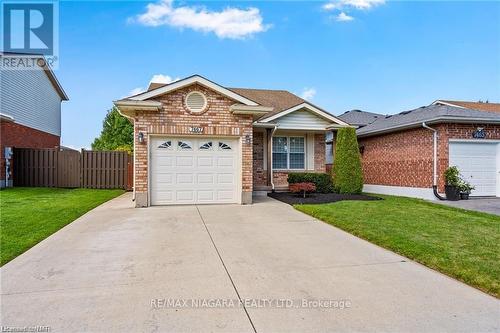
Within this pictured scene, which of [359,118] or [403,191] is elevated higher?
[359,118]

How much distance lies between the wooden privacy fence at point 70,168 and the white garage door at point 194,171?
263 inches

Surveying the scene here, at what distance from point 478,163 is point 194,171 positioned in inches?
433

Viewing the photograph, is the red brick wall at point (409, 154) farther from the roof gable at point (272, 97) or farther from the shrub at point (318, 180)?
the roof gable at point (272, 97)

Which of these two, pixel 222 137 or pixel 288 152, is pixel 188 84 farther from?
pixel 288 152

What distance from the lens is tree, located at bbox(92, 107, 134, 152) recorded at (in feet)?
118

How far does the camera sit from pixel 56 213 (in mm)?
8219

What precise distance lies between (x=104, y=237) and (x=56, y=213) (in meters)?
3.18

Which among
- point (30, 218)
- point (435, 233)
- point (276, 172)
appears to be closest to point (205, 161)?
point (276, 172)

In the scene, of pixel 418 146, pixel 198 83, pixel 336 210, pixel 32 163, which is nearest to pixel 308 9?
pixel 198 83

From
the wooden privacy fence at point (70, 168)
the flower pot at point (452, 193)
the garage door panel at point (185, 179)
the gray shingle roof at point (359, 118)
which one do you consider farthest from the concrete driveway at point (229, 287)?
the gray shingle roof at point (359, 118)

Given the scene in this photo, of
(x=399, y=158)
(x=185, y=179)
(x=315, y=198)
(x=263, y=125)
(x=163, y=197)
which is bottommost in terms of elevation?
(x=315, y=198)

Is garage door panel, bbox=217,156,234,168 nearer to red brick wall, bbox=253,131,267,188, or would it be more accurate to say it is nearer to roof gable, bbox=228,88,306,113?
red brick wall, bbox=253,131,267,188

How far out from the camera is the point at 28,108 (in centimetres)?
1788

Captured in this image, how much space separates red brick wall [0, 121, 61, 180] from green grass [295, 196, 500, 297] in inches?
564
